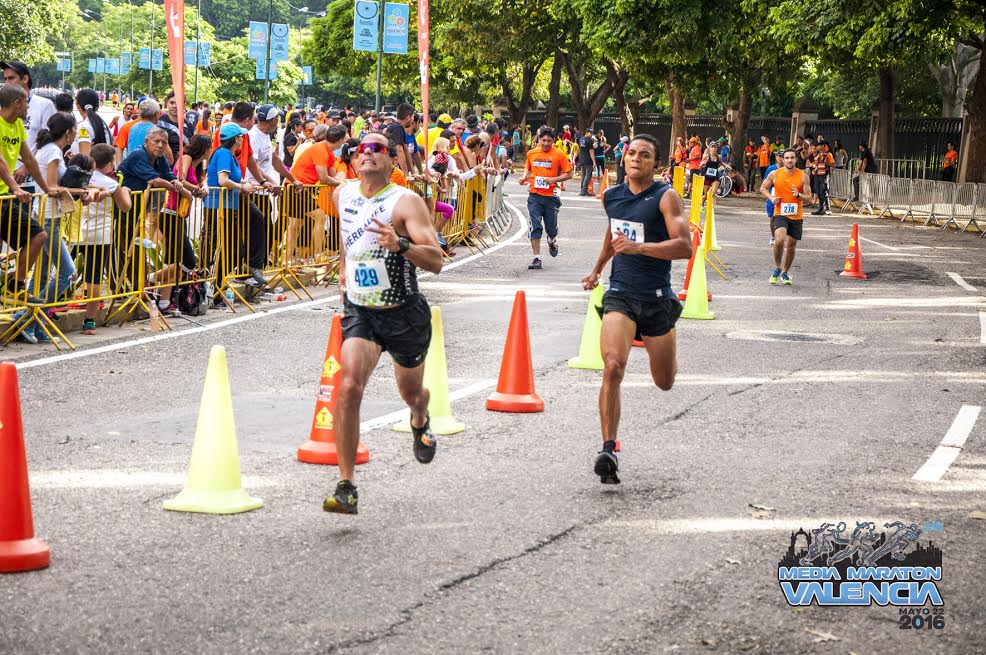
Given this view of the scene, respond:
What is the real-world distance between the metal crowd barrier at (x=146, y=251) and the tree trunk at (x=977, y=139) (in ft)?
74.0

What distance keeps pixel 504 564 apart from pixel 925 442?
410 cm

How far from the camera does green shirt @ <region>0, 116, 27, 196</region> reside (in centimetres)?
1123

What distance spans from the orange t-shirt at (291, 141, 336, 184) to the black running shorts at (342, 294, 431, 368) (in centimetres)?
963

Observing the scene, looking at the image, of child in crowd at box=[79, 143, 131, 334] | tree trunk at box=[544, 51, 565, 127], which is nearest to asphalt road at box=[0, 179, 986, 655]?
child in crowd at box=[79, 143, 131, 334]

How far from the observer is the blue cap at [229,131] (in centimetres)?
1412

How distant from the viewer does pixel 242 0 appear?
173 m

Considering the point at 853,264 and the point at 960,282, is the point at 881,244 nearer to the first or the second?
the point at 960,282

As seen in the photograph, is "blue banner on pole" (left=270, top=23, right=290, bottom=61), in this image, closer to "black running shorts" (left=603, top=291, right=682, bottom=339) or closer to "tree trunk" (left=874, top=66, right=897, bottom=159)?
"tree trunk" (left=874, top=66, right=897, bottom=159)

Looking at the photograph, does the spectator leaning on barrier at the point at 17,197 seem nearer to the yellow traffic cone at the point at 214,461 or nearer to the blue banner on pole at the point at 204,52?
the yellow traffic cone at the point at 214,461

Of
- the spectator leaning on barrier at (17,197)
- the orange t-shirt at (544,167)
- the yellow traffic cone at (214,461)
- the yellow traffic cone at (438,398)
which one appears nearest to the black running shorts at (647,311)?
the yellow traffic cone at (438,398)

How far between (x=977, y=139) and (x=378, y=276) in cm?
3075

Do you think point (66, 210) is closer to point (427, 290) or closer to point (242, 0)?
point (427, 290)

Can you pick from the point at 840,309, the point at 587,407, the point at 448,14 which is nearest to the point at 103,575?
the point at 587,407

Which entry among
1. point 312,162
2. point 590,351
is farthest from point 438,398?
point 312,162
